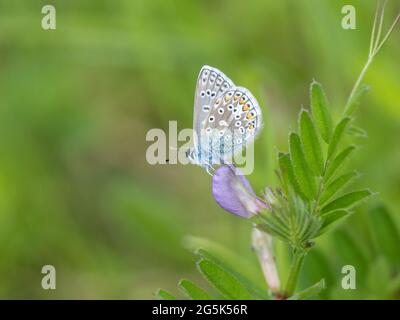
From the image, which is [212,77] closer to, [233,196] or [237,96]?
[237,96]

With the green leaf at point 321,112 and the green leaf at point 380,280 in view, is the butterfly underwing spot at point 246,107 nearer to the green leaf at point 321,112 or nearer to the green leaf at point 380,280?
the green leaf at point 321,112

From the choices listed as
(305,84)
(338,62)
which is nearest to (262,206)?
(338,62)

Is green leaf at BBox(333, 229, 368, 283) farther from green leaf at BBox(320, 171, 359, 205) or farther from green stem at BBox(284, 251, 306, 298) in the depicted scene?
Result: green leaf at BBox(320, 171, 359, 205)

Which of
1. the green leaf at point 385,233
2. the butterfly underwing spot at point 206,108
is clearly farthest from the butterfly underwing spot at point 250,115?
the green leaf at point 385,233

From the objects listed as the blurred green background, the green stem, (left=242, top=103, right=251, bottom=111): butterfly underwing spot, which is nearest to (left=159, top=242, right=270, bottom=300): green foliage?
the green stem

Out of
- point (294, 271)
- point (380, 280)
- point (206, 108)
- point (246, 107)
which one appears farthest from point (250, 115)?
point (380, 280)
